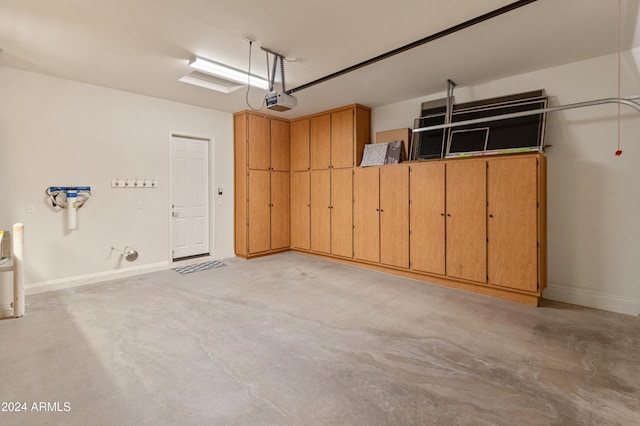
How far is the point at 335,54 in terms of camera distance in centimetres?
355

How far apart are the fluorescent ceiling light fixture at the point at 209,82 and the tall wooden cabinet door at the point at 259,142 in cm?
121

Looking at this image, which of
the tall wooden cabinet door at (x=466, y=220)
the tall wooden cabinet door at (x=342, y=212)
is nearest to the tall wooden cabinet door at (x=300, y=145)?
the tall wooden cabinet door at (x=342, y=212)

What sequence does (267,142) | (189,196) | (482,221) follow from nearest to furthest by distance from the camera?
(482,221) < (189,196) < (267,142)

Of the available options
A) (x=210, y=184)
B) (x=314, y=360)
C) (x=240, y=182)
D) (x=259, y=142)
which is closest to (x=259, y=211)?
(x=240, y=182)

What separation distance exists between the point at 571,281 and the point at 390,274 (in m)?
2.35

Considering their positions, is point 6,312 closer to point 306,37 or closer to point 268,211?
point 268,211

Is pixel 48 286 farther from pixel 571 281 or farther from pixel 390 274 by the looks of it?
pixel 571 281

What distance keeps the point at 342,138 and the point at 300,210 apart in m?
1.81

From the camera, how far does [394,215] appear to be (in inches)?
196

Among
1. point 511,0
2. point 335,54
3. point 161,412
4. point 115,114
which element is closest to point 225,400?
point 161,412

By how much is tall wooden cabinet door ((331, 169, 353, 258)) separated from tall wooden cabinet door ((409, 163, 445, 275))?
4.09 ft

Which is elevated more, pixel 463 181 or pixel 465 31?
pixel 465 31

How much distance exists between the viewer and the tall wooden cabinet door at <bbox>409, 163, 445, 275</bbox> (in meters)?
4.43

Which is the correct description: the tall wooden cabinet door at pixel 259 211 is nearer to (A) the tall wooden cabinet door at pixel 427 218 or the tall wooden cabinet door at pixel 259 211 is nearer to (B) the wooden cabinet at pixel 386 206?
(B) the wooden cabinet at pixel 386 206
